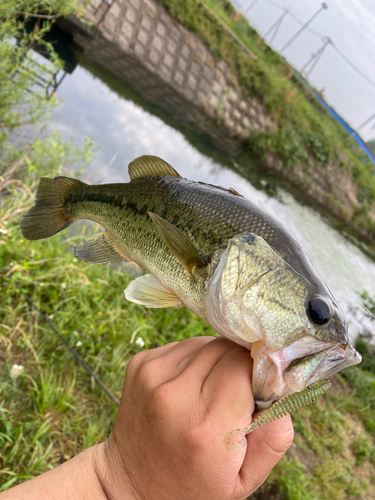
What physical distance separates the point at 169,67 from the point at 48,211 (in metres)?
12.6

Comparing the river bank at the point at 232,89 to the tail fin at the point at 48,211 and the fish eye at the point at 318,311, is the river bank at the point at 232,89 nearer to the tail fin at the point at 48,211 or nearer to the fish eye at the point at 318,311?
the tail fin at the point at 48,211

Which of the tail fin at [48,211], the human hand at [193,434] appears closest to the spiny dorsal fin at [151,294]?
the human hand at [193,434]

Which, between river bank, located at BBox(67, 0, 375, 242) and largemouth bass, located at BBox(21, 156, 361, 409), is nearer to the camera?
largemouth bass, located at BBox(21, 156, 361, 409)

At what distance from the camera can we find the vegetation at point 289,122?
15.4 meters

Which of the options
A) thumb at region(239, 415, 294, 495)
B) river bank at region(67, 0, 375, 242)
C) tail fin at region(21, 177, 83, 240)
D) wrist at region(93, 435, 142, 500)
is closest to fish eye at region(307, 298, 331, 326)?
thumb at region(239, 415, 294, 495)

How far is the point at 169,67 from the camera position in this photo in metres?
12.8

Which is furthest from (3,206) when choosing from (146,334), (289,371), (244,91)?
(244,91)

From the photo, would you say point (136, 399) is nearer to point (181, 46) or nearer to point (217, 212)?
point (217, 212)

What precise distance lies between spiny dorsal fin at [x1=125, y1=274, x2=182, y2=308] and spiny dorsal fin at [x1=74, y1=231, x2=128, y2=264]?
1.24ft

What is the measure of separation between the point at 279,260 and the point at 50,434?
93.0 inches

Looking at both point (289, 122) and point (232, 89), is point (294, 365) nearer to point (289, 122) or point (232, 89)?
point (232, 89)

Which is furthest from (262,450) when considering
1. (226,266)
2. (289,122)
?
(289,122)

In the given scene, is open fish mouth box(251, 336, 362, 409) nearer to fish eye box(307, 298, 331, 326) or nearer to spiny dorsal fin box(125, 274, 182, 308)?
fish eye box(307, 298, 331, 326)

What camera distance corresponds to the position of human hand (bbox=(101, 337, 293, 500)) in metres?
1.00
